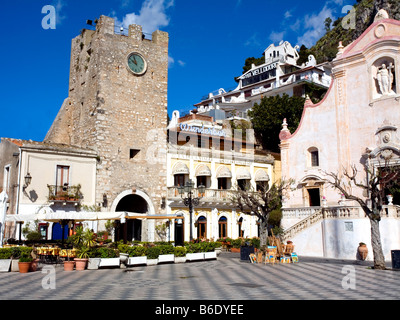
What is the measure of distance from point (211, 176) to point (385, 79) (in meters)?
17.8

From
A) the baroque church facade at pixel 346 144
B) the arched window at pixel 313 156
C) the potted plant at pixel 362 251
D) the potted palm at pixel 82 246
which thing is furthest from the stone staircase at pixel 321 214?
the potted palm at pixel 82 246

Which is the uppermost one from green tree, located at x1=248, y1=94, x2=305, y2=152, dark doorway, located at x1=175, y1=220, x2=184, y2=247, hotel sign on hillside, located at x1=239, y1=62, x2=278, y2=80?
hotel sign on hillside, located at x1=239, y1=62, x2=278, y2=80

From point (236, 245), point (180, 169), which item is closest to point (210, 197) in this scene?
point (180, 169)

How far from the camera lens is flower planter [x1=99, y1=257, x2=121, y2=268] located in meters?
20.4

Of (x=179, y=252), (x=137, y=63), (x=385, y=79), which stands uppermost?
(x=137, y=63)

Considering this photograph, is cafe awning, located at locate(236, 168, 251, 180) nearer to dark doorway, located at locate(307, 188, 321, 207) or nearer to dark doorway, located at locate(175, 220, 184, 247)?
dark doorway, located at locate(175, 220, 184, 247)

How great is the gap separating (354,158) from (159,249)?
54.2ft

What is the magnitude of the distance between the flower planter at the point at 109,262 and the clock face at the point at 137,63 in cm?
2077

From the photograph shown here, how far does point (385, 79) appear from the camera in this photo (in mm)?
29984

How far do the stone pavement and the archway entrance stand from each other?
15.9 metres

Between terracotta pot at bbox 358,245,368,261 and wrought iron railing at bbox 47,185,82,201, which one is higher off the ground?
wrought iron railing at bbox 47,185,82,201

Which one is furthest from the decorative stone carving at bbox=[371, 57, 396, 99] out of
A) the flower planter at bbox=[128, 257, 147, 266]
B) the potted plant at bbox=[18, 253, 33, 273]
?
the potted plant at bbox=[18, 253, 33, 273]

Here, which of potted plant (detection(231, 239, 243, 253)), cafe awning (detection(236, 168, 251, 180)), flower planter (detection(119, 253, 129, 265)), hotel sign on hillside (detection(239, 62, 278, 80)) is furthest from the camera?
hotel sign on hillside (detection(239, 62, 278, 80))

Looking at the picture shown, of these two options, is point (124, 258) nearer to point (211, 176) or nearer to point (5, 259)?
point (5, 259)
